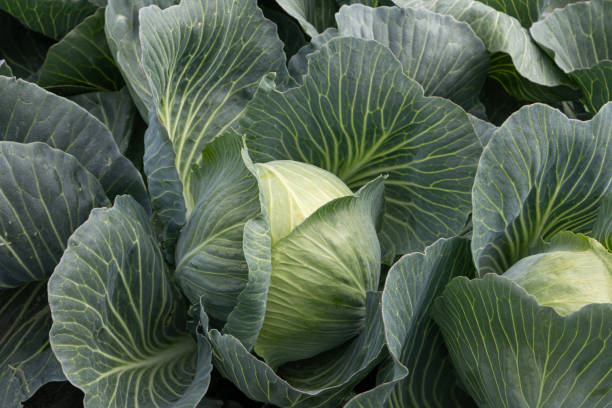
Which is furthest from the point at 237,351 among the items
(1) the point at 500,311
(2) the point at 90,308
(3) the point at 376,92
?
(3) the point at 376,92

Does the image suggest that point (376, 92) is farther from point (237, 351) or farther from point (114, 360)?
point (114, 360)

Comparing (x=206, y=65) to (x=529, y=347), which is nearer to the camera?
(x=529, y=347)

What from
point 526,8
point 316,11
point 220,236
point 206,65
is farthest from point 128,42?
point 526,8

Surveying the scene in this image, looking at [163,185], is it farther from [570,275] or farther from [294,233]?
[570,275]

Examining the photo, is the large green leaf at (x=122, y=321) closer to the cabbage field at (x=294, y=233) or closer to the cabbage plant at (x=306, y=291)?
the cabbage field at (x=294, y=233)

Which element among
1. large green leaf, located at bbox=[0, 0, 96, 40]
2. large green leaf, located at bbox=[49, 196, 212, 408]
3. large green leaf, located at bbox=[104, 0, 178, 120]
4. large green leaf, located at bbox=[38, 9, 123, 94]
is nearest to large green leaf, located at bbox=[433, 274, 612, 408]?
large green leaf, located at bbox=[49, 196, 212, 408]

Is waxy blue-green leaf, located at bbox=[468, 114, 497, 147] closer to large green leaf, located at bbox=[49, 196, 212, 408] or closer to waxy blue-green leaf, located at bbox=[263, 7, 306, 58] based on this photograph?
waxy blue-green leaf, located at bbox=[263, 7, 306, 58]
